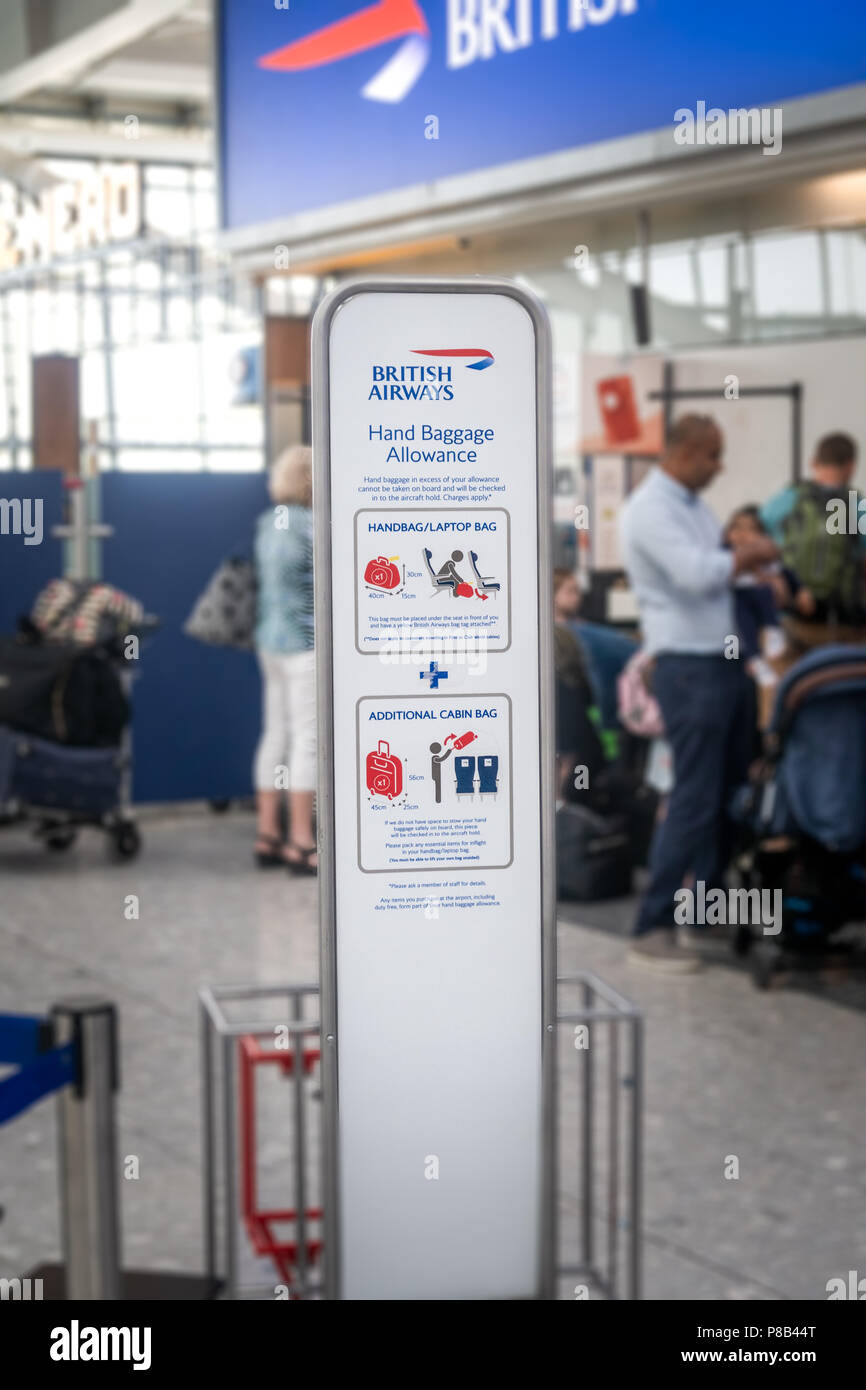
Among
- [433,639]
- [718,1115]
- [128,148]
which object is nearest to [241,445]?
[128,148]

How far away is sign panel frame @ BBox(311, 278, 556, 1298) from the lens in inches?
43.1

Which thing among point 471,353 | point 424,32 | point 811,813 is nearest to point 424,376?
point 471,353

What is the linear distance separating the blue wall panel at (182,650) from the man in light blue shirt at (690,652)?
3747 mm

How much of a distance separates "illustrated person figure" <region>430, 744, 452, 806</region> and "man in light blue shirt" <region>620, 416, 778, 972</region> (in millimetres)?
4381

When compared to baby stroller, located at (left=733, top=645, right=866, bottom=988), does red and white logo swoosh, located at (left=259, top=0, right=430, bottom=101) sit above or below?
above

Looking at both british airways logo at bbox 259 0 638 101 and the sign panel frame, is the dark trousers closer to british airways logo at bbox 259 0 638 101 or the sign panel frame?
british airways logo at bbox 259 0 638 101

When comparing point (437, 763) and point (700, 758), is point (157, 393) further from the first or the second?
point (437, 763)

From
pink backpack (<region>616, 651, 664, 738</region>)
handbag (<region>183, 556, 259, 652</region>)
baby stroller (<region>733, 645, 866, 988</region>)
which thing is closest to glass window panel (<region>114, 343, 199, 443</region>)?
handbag (<region>183, 556, 259, 652</region>)

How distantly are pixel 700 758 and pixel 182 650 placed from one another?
402 centimetres

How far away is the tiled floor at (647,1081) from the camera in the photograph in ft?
11.6

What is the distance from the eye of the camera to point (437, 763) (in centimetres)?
114

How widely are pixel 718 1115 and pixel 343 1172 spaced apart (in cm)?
329

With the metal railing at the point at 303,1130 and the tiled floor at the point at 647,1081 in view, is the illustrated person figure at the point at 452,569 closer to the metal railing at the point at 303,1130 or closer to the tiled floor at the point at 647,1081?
the metal railing at the point at 303,1130

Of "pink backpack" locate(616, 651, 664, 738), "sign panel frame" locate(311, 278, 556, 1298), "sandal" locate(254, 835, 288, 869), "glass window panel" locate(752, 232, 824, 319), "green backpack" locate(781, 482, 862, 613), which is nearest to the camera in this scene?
"sign panel frame" locate(311, 278, 556, 1298)
